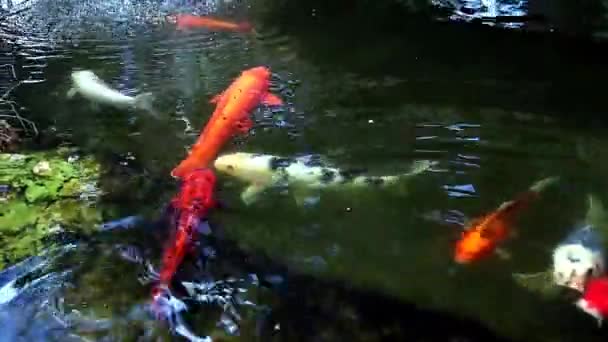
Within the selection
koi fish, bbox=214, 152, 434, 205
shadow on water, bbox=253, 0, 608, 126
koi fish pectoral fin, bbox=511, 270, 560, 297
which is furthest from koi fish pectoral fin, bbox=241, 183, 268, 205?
koi fish pectoral fin, bbox=511, 270, 560, 297

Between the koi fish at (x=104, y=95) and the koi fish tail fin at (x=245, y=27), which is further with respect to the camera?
the koi fish tail fin at (x=245, y=27)

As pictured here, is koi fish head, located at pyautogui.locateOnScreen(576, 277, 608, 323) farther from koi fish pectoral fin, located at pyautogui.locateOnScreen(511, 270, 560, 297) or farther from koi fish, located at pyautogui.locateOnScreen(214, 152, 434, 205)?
koi fish, located at pyautogui.locateOnScreen(214, 152, 434, 205)

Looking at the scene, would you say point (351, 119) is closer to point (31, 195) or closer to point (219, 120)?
point (219, 120)

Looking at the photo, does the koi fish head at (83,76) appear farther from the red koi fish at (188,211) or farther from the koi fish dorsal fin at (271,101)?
the red koi fish at (188,211)

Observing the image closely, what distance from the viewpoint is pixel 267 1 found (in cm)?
778

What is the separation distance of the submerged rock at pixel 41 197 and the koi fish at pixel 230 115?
0.69m

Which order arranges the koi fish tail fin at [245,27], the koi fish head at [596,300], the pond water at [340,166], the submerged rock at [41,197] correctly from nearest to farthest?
the koi fish head at [596,300]
the pond water at [340,166]
the submerged rock at [41,197]
the koi fish tail fin at [245,27]

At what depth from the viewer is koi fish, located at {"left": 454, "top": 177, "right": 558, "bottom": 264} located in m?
3.66

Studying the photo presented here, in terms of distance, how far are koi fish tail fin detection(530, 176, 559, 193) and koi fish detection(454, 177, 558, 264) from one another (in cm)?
29

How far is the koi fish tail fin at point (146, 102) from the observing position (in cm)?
545

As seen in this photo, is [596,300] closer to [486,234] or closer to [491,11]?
[486,234]

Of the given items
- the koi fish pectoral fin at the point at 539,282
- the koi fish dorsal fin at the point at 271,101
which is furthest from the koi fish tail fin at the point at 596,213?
the koi fish dorsal fin at the point at 271,101

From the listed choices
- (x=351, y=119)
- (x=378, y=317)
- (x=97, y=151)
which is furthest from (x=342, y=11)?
(x=378, y=317)

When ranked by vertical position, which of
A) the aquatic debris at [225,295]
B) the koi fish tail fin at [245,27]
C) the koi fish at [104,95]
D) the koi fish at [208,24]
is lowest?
the aquatic debris at [225,295]
